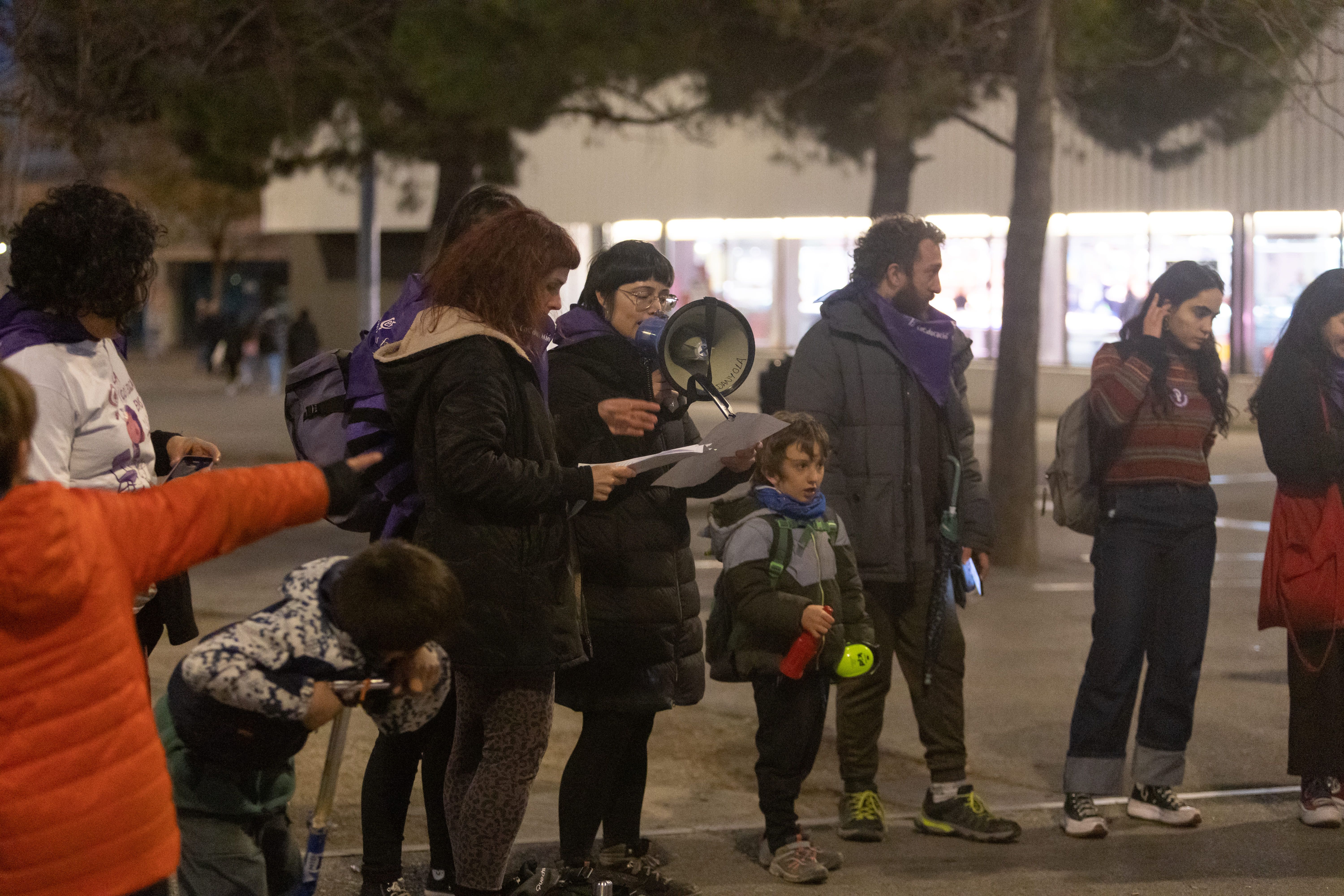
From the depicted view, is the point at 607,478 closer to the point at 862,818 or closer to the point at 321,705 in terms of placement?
the point at 321,705

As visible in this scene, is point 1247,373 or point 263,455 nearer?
point 263,455

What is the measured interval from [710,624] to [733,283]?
24936mm

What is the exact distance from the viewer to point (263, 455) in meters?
18.8

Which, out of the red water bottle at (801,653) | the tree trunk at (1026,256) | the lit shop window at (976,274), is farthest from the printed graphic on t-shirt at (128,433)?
the lit shop window at (976,274)

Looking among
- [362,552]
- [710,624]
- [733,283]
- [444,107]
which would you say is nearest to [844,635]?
[710,624]

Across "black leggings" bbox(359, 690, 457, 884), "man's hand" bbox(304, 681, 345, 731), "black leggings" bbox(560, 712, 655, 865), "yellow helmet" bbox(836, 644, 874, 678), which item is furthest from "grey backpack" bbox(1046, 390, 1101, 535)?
"man's hand" bbox(304, 681, 345, 731)

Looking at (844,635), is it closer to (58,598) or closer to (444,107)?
(58,598)

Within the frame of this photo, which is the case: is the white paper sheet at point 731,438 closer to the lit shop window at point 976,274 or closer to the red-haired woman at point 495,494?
the red-haired woman at point 495,494

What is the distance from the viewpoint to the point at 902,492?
5.25 metres

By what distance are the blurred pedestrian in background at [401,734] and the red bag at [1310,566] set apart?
117 inches

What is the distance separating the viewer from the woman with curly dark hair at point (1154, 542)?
5.34m

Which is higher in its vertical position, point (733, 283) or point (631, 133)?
point (631, 133)

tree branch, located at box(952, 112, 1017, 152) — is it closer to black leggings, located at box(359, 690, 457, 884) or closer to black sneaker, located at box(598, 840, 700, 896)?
black sneaker, located at box(598, 840, 700, 896)

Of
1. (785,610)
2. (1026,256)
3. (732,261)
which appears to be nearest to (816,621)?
(785,610)
